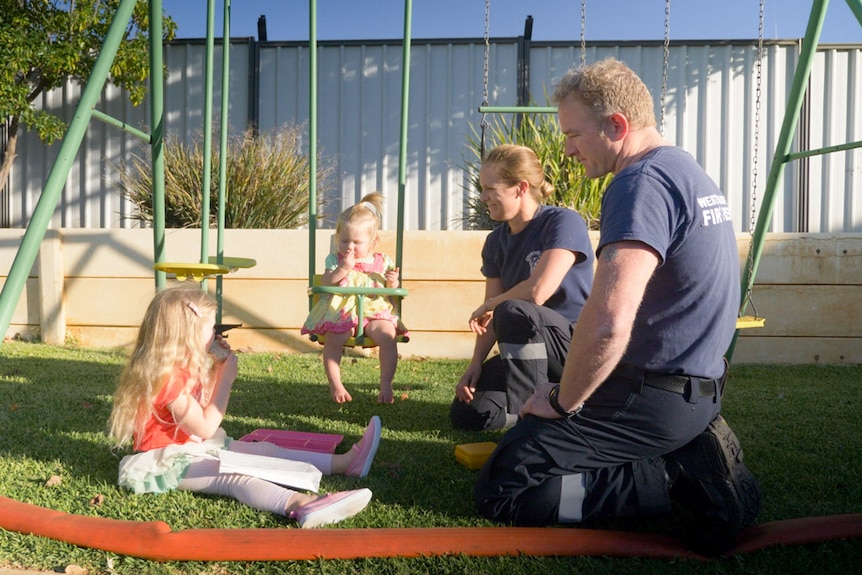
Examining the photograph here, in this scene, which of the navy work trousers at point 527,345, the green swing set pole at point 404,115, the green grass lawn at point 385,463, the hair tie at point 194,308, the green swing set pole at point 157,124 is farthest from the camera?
the green swing set pole at point 404,115

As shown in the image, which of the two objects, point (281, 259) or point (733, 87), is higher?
point (733, 87)

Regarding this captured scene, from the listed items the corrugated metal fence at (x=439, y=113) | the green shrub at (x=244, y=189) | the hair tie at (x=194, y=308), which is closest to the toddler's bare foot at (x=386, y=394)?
the hair tie at (x=194, y=308)

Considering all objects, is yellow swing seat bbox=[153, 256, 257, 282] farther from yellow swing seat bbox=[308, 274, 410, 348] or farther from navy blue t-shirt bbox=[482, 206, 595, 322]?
navy blue t-shirt bbox=[482, 206, 595, 322]

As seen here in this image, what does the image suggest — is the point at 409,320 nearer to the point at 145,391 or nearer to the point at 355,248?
the point at 355,248

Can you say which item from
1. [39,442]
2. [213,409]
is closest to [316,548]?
[213,409]

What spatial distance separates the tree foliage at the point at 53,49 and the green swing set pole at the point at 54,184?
5.42 metres

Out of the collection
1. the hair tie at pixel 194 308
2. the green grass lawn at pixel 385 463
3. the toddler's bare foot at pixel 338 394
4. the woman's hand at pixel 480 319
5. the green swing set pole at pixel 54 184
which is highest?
the green swing set pole at pixel 54 184

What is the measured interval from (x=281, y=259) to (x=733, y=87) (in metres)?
6.54

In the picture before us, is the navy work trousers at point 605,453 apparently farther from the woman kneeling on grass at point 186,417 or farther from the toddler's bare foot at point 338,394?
the toddler's bare foot at point 338,394

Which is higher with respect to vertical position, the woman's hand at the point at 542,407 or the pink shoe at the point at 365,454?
the woman's hand at the point at 542,407

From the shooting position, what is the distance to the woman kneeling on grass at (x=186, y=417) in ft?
7.29

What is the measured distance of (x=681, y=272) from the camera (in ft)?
6.20

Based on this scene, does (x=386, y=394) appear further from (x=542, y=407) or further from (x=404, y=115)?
(x=542, y=407)

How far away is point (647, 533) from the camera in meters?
1.93
